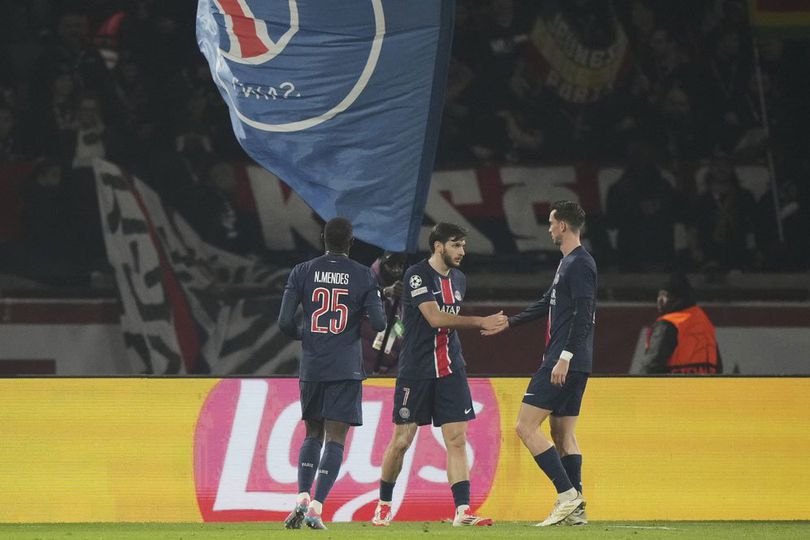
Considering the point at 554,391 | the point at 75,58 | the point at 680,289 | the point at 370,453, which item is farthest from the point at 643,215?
the point at 554,391

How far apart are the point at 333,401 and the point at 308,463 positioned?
34 centimetres

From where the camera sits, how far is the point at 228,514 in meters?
8.34

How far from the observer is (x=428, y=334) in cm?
773

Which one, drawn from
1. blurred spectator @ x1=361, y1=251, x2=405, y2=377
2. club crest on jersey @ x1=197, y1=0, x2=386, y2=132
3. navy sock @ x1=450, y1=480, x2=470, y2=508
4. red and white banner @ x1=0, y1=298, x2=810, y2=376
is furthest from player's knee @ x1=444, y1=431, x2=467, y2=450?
red and white banner @ x1=0, y1=298, x2=810, y2=376

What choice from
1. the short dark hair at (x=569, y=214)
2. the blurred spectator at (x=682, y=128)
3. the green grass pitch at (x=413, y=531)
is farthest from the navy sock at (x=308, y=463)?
the blurred spectator at (x=682, y=128)

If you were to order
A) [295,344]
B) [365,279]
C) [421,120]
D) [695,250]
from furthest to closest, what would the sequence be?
1. [695,250]
2. [295,344]
3. [421,120]
4. [365,279]

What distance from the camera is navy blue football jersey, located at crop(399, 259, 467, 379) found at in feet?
25.3

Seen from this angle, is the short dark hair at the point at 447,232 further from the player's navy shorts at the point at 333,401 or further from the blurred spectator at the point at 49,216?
the blurred spectator at the point at 49,216

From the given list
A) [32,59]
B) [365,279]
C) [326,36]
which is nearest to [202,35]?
[326,36]

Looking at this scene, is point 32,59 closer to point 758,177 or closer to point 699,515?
point 758,177

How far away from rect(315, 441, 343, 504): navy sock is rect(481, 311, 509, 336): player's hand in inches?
39.1

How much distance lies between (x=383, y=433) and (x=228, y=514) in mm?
1023

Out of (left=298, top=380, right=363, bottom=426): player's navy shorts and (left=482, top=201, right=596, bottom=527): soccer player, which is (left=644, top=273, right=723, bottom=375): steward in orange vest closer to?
(left=482, top=201, right=596, bottom=527): soccer player

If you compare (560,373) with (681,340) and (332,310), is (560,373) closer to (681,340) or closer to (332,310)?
(332,310)
